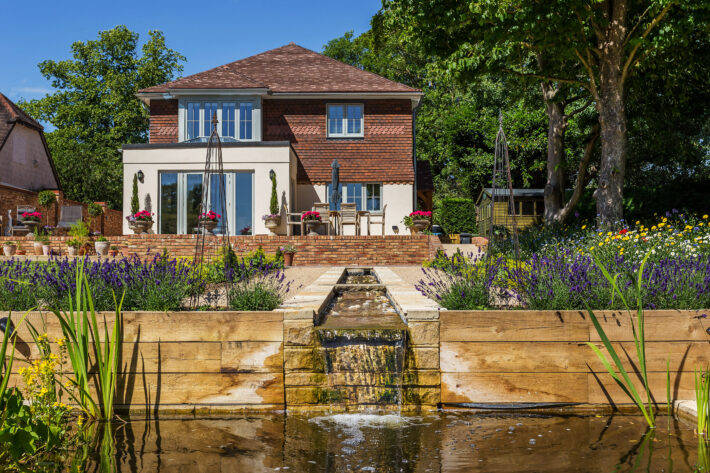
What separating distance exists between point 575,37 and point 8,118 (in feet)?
84.2

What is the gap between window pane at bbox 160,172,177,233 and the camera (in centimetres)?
1809

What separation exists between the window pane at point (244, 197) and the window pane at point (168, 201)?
2.04 metres

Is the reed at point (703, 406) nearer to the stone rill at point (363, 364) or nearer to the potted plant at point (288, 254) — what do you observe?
the stone rill at point (363, 364)

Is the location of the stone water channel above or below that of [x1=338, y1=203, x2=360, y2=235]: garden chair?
below

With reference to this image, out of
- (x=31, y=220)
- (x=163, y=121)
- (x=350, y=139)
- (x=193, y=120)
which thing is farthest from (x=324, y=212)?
(x=31, y=220)

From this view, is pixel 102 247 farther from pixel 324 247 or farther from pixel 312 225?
pixel 324 247

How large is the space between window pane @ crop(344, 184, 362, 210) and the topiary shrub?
32.4 ft

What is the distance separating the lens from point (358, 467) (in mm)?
3584

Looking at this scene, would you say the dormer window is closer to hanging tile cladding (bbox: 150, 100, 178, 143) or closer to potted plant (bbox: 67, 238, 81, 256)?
hanging tile cladding (bbox: 150, 100, 178, 143)

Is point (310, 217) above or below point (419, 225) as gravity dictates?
above

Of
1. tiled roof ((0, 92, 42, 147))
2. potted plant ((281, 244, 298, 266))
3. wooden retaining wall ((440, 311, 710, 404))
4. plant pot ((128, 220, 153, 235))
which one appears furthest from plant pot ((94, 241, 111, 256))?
tiled roof ((0, 92, 42, 147))

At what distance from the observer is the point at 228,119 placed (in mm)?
20250

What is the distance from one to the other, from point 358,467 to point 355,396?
1375mm

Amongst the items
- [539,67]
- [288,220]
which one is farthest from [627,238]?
[288,220]
